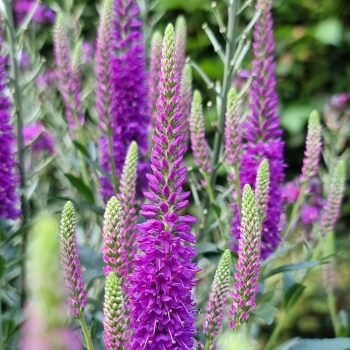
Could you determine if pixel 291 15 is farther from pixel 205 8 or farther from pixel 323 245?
pixel 323 245

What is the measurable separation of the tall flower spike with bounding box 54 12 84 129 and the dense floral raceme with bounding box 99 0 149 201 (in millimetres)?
147

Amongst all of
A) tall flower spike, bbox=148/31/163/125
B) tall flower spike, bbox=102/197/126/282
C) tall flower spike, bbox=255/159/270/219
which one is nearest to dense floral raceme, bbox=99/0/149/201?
tall flower spike, bbox=148/31/163/125

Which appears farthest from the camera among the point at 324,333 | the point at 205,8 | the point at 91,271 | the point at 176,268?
the point at 205,8

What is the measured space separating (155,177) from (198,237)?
68cm

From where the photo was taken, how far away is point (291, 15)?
3.69m

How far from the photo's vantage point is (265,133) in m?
1.31

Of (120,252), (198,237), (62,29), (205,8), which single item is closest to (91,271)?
(198,237)

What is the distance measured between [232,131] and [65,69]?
1.87 ft

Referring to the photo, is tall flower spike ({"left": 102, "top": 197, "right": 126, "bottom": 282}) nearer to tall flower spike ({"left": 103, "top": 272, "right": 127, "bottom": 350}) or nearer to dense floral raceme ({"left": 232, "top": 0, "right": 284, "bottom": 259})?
tall flower spike ({"left": 103, "top": 272, "right": 127, "bottom": 350})

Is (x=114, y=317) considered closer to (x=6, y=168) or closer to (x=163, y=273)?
(x=163, y=273)

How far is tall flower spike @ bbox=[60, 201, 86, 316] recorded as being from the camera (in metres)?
0.75

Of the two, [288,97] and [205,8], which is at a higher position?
[205,8]

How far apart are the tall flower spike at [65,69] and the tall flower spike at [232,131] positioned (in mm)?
483

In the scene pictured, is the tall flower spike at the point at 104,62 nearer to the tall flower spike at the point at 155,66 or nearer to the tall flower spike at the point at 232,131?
the tall flower spike at the point at 155,66
